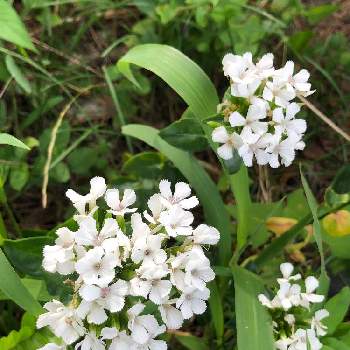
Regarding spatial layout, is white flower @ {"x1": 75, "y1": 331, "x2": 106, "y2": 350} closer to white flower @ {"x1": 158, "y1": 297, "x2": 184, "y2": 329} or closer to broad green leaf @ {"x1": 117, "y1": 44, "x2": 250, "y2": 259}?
white flower @ {"x1": 158, "y1": 297, "x2": 184, "y2": 329}

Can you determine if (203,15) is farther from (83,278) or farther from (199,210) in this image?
(83,278)

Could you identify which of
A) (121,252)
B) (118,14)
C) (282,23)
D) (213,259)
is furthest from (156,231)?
(118,14)

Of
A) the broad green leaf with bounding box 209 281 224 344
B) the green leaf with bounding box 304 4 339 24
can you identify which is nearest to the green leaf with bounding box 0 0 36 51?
the broad green leaf with bounding box 209 281 224 344

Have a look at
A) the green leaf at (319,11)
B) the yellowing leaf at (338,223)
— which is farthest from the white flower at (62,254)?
the green leaf at (319,11)

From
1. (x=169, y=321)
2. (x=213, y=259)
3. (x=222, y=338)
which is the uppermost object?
(x=169, y=321)

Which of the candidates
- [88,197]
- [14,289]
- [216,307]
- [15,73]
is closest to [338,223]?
Result: [216,307]

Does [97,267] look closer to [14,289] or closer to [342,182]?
[14,289]

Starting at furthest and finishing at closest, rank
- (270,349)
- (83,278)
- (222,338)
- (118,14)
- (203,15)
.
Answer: (118,14)
(203,15)
(222,338)
(270,349)
(83,278)
